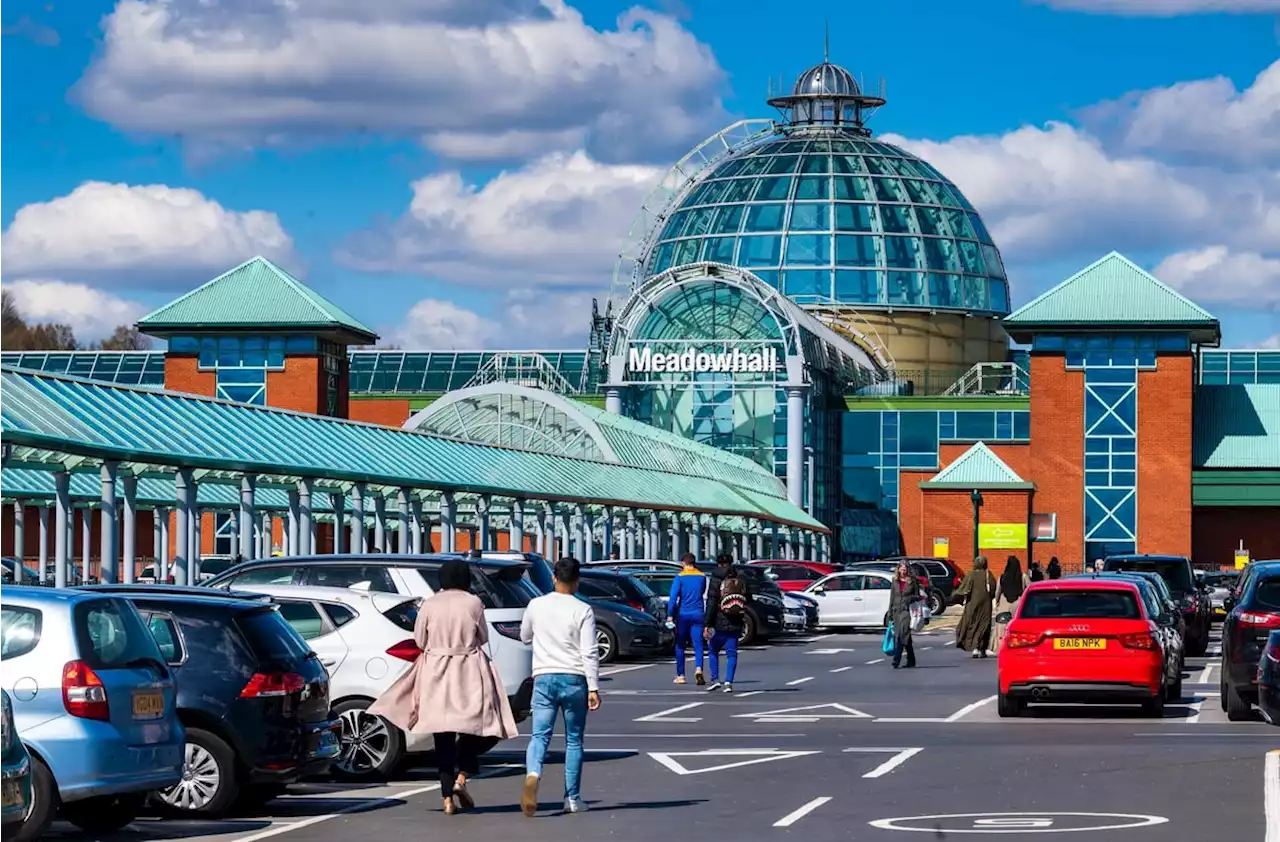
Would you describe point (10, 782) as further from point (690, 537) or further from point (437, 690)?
point (690, 537)

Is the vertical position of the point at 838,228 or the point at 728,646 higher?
the point at 838,228

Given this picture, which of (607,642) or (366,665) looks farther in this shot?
(607,642)

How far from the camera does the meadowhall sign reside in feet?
268

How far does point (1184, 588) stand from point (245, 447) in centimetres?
1526

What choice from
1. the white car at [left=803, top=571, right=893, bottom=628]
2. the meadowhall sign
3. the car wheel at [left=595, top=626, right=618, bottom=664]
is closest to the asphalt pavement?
the car wheel at [left=595, top=626, right=618, bottom=664]

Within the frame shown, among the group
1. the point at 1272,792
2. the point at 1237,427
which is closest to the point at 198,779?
the point at 1272,792

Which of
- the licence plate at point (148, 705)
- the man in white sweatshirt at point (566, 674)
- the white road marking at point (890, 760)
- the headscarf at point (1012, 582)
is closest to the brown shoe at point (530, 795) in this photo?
the man in white sweatshirt at point (566, 674)

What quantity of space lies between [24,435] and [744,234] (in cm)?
7018

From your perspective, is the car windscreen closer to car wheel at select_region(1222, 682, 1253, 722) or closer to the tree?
car wheel at select_region(1222, 682, 1253, 722)

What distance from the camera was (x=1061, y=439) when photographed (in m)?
79.9

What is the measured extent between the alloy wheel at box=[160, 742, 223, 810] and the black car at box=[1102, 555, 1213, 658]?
24.6 m

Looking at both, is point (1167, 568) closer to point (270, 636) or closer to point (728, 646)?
point (728, 646)

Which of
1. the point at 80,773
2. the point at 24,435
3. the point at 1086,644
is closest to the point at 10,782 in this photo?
the point at 80,773

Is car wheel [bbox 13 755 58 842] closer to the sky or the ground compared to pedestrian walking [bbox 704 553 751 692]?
closer to the ground
